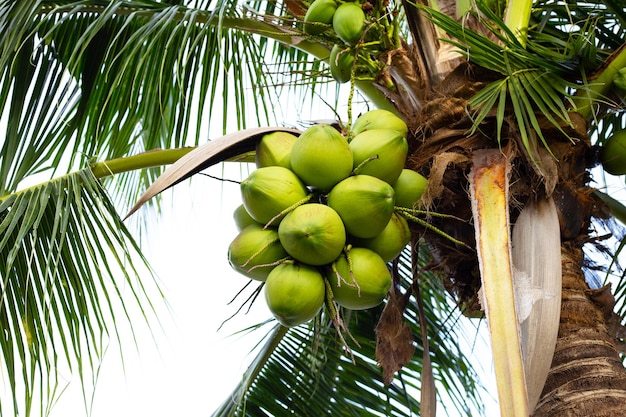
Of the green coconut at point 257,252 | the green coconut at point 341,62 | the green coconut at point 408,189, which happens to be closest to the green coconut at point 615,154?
the green coconut at point 408,189

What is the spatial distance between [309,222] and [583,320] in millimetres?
752

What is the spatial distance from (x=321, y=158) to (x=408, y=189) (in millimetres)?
267

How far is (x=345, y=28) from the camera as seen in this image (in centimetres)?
199

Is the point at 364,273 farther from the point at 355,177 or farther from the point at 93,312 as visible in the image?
the point at 93,312

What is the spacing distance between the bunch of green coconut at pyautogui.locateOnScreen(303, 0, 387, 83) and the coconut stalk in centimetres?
41

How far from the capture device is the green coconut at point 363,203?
1.60 meters

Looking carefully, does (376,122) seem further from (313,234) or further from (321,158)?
(313,234)

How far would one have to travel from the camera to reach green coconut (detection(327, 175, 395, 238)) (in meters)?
1.60

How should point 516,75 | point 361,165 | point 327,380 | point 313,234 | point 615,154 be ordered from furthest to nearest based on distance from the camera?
point 327,380, point 615,154, point 516,75, point 361,165, point 313,234

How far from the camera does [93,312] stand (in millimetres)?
2061

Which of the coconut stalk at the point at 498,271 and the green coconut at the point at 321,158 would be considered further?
the green coconut at the point at 321,158

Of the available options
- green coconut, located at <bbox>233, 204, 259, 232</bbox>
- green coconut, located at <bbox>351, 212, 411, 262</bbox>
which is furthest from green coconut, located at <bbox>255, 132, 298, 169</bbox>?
green coconut, located at <bbox>351, 212, 411, 262</bbox>

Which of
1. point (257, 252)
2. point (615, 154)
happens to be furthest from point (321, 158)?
point (615, 154)

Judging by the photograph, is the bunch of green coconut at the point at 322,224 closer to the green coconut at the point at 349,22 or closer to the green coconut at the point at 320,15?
the green coconut at the point at 349,22
